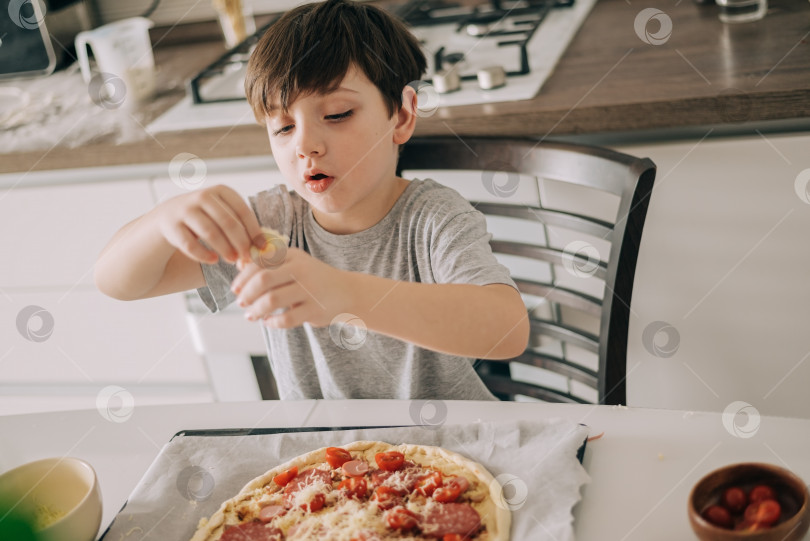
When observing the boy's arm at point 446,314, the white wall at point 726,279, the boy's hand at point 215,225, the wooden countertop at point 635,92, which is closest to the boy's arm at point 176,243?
the boy's hand at point 215,225

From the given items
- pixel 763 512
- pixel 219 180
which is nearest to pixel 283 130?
pixel 219 180

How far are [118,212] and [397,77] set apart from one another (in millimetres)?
796

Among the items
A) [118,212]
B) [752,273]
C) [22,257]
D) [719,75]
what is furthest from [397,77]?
[22,257]

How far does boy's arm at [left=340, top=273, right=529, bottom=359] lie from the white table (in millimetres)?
80

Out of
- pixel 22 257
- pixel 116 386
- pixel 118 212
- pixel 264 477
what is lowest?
pixel 116 386

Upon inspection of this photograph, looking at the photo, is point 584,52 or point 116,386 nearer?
point 584,52

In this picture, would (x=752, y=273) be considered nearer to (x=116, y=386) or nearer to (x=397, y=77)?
(x=397, y=77)

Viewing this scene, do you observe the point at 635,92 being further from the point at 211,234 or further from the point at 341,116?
the point at 211,234

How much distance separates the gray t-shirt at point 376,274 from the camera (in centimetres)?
108

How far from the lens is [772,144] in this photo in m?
1.19

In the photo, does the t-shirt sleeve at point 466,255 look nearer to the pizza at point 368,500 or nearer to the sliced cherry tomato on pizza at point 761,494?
the pizza at point 368,500

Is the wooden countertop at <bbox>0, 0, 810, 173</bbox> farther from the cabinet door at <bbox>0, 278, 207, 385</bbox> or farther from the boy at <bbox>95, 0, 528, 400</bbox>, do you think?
the cabinet door at <bbox>0, 278, 207, 385</bbox>

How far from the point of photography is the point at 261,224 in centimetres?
116

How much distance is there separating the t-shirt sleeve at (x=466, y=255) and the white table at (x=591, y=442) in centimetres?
14
